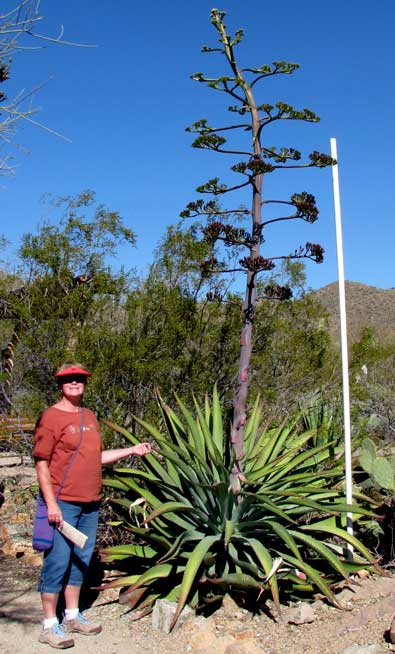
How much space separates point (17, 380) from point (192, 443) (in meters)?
2.76

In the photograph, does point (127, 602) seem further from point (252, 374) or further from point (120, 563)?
point (252, 374)

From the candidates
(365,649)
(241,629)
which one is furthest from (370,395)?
(365,649)

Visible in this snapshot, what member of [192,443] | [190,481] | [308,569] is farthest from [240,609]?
[192,443]

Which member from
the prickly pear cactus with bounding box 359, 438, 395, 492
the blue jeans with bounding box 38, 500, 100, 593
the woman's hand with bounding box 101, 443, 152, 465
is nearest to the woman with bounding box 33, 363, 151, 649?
the blue jeans with bounding box 38, 500, 100, 593

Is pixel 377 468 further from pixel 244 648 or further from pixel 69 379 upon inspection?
pixel 69 379

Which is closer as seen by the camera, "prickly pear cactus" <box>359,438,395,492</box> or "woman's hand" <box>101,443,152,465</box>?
"woman's hand" <box>101,443,152,465</box>

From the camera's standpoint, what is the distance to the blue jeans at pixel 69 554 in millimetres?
4350

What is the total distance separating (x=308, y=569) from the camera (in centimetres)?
458

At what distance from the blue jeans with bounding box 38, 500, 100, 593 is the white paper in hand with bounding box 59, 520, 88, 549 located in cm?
6

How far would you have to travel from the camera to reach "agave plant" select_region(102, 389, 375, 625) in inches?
182

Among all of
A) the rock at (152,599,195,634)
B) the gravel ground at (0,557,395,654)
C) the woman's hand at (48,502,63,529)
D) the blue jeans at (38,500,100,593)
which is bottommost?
the gravel ground at (0,557,395,654)

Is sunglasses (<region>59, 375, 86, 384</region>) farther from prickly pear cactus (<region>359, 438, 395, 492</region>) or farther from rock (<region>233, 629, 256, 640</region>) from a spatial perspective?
prickly pear cactus (<region>359, 438, 395, 492</region>)

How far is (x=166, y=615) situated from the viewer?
448 cm

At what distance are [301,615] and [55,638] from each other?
1539mm
